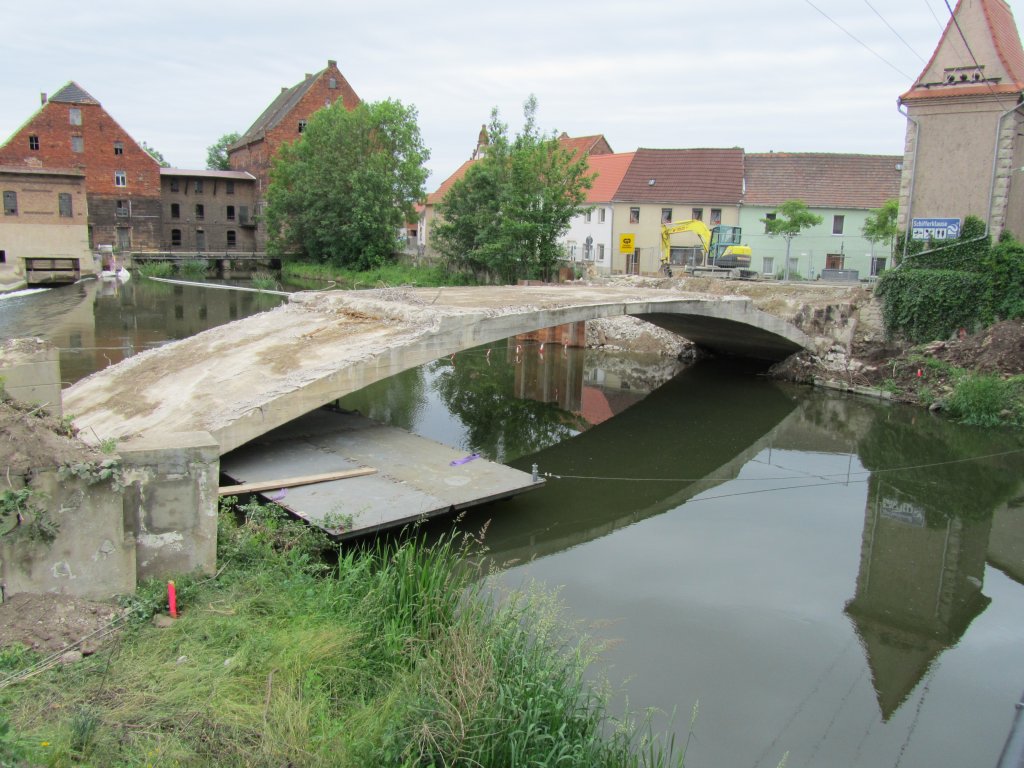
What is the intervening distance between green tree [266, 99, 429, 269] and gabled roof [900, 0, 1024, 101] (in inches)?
1202

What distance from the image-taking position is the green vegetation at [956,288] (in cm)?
2059

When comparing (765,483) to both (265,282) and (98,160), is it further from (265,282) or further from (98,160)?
(98,160)

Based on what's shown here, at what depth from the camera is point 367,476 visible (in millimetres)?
11211

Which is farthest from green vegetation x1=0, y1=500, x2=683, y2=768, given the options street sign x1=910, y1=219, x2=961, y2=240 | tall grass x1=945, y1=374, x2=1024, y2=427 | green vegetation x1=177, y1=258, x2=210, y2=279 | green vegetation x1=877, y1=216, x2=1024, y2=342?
green vegetation x1=177, y1=258, x2=210, y2=279

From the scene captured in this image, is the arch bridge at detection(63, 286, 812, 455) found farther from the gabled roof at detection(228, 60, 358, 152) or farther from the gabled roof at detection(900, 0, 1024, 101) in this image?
the gabled roof at detection(228, 60, 358, 152)

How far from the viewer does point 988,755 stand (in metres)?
6.96

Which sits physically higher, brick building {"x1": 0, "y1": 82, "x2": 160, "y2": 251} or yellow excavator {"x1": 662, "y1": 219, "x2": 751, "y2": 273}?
brick building {"x1": 0, "y1": 82, "x2": 160, "y2": 251}

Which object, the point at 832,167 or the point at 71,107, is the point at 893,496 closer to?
the point at 832,167

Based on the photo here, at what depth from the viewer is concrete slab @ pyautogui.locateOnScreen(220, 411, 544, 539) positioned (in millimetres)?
9859

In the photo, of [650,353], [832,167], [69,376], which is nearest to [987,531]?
[650,353]

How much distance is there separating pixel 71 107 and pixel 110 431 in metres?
51.3

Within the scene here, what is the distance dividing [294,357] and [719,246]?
23.1 meters

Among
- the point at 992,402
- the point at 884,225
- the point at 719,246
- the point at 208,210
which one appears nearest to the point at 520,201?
the point at 719,246

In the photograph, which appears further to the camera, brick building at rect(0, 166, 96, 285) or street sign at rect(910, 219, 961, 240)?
brick building at rect(0, 166, 96, 285)
